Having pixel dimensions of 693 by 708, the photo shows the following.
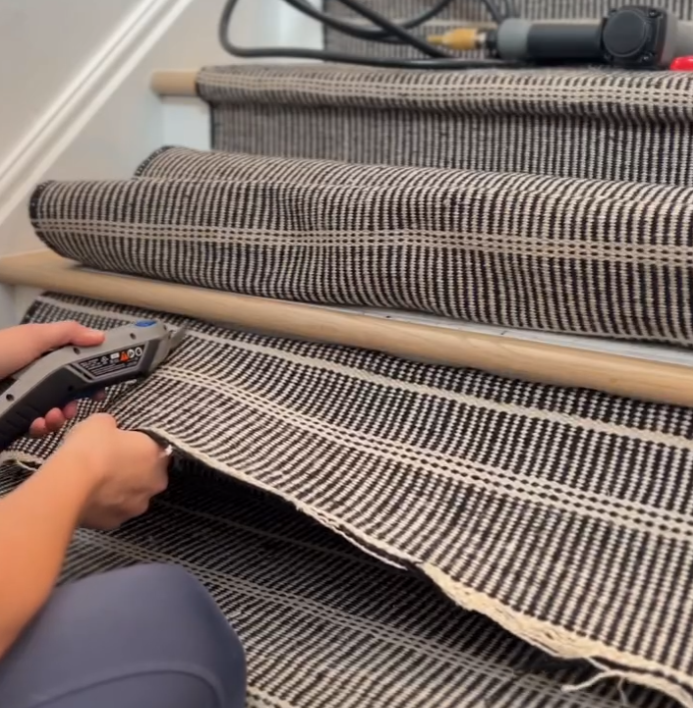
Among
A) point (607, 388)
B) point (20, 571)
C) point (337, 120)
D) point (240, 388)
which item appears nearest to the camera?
point (20, 571)

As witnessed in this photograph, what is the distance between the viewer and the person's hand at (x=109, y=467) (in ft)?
1.84

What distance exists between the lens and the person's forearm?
0.47 metres

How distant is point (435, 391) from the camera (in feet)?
2.17

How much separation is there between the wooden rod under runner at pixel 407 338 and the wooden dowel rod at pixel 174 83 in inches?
11.6

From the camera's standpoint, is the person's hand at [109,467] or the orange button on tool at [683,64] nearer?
the person's hand at [109,467]

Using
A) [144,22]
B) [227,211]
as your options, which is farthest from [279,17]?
[227,211]

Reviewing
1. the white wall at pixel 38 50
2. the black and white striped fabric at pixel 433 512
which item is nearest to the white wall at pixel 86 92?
the white wall at pixel 38 50

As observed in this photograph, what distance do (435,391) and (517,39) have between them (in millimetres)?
487

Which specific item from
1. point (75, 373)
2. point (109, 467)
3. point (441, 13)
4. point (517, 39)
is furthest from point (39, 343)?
point (441, 13)

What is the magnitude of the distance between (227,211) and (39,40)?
0.39m

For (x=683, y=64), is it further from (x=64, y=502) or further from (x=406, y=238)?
(x=64, y=502)

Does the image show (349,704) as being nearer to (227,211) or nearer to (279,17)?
(227,211)

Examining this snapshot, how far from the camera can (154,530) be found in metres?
0.77

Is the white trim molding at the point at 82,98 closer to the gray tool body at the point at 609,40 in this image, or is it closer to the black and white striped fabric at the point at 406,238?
the black and white striped fabric at the point at 406,238
